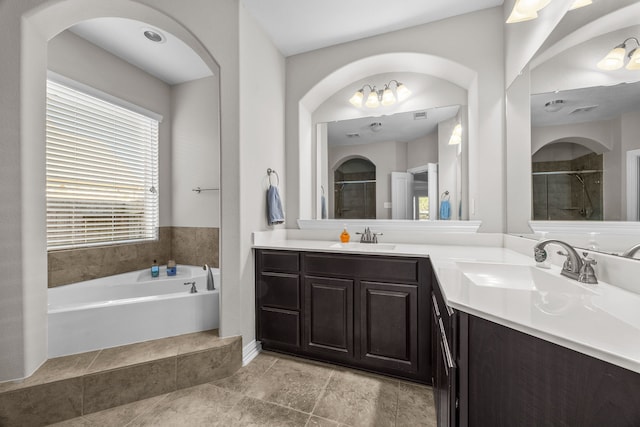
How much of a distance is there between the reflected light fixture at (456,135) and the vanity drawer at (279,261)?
5.50 feet

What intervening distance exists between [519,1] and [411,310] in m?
1.90

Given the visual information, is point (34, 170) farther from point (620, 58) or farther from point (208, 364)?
point (620, 58)

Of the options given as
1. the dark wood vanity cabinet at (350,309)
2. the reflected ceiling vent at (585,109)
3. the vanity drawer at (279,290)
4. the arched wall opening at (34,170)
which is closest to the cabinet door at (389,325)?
the dark wood vanity cabinet at (350,309)

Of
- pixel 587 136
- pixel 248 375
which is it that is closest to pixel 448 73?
pixel 587 136

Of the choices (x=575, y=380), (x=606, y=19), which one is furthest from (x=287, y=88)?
(x=575, y=380)

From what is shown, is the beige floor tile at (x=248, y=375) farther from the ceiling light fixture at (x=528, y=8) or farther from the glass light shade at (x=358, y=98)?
the ceiling light fixture at (x=528, y=8)

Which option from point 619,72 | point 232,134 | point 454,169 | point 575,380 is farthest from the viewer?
point 454,169

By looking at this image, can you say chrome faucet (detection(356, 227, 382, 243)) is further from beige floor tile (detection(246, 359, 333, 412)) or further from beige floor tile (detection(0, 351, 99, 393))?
beige floor tile (detection(0, 351, 99, 393))

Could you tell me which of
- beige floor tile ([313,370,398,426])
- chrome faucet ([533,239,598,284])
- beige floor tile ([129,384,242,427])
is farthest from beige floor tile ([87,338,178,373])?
chrome faucet ([533,239,598,284])

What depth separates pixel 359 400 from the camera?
1573 millimetres

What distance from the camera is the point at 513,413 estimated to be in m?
0.68

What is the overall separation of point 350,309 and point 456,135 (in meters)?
1.75

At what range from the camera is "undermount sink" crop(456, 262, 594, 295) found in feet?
3.34

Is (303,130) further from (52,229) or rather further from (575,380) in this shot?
(575,380)
